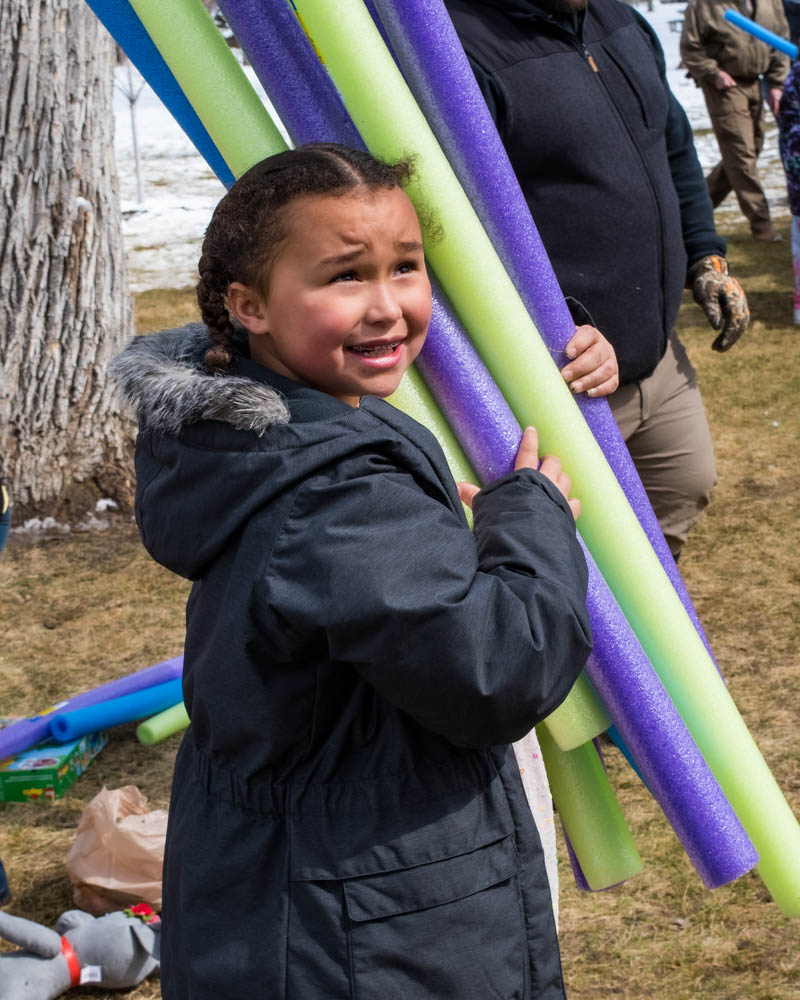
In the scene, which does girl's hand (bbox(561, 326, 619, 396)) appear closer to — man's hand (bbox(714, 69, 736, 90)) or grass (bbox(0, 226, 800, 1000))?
A: grass (bbox(0, 226, 800, 1000))

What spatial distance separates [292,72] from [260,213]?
1.37 ft

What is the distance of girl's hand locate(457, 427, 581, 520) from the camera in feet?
5.54

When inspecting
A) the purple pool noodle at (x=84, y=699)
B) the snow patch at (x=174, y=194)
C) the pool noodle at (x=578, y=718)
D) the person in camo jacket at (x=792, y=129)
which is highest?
the pool noodle at (x=578, y=718)

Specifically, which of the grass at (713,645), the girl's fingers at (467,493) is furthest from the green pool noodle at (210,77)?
the grass at (713,645)

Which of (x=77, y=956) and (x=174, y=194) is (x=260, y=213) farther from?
(x=174, y=194)

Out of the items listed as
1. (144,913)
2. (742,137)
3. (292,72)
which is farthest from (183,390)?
(742,137)

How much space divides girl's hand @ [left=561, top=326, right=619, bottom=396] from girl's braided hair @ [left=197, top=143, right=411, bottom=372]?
0.51m

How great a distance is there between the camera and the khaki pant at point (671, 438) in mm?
2943

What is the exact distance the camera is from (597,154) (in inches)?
102

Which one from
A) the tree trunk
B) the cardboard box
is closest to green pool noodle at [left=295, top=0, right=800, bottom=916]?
the cardboard box

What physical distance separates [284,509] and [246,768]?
1.13 feet

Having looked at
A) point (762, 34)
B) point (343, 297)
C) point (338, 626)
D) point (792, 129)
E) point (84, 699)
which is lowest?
point (762, 34)

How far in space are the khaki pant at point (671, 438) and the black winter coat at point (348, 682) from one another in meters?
1.45

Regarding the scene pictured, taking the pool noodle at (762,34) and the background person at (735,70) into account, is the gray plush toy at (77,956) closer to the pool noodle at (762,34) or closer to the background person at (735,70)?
the pool noodle at (762,34)
